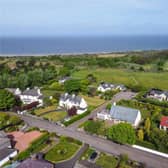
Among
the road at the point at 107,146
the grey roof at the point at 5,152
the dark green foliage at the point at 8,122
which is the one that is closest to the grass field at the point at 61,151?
the road at the point at 107,146

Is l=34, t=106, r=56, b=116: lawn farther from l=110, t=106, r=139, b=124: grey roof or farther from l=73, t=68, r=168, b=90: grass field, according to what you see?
l=73, t=68, r=168, b=90: grass field

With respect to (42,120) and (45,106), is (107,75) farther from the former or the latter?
(42,120)

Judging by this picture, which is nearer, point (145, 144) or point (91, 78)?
point (145, 144)

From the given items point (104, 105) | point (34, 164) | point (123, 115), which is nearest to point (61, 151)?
point (34, 164)

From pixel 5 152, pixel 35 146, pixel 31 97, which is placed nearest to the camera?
pixel 5 152

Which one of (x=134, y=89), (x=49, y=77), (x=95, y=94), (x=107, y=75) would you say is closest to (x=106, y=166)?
(x=95, y=94)

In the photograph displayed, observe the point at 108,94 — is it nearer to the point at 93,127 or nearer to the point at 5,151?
the point at 93,127

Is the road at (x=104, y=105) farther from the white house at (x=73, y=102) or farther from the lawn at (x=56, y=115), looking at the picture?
the lawn at (x=56, y=115)
